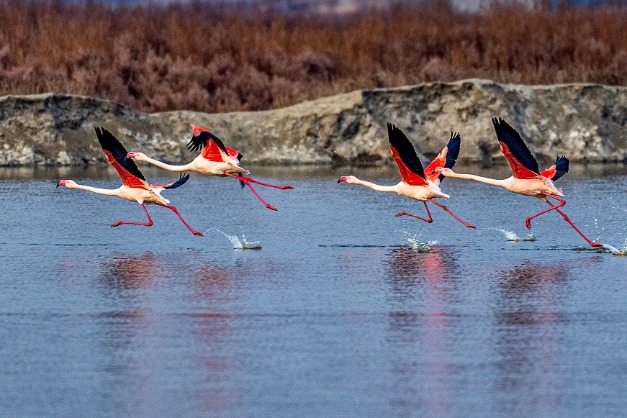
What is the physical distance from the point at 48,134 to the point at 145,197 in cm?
1434

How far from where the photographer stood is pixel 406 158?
1519cm

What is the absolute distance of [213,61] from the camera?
34094 mm

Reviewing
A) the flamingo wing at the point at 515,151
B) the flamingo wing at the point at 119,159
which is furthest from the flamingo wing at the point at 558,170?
the flamingo wing at the point at 119,159

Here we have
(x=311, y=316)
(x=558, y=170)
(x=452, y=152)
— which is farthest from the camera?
(x=452, y=152)

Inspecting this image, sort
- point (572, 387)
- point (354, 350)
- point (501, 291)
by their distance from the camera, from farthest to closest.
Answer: point (501, 291)
point (354, 350)
point (572, 387)

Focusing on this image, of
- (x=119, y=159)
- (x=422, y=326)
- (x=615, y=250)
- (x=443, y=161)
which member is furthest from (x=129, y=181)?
(x=422, y=326)

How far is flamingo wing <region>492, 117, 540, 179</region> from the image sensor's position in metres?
14.7

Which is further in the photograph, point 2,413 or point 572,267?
point 572,267

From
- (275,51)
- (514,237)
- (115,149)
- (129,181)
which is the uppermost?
(275,51)

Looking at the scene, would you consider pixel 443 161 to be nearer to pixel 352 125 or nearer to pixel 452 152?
pixel 452 152

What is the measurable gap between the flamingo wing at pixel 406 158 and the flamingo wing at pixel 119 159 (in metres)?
2.70

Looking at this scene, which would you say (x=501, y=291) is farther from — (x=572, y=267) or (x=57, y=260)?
(x=57, y=260)

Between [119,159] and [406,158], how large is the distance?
3038 mm

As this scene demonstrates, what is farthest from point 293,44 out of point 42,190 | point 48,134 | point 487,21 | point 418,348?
point 418,348
